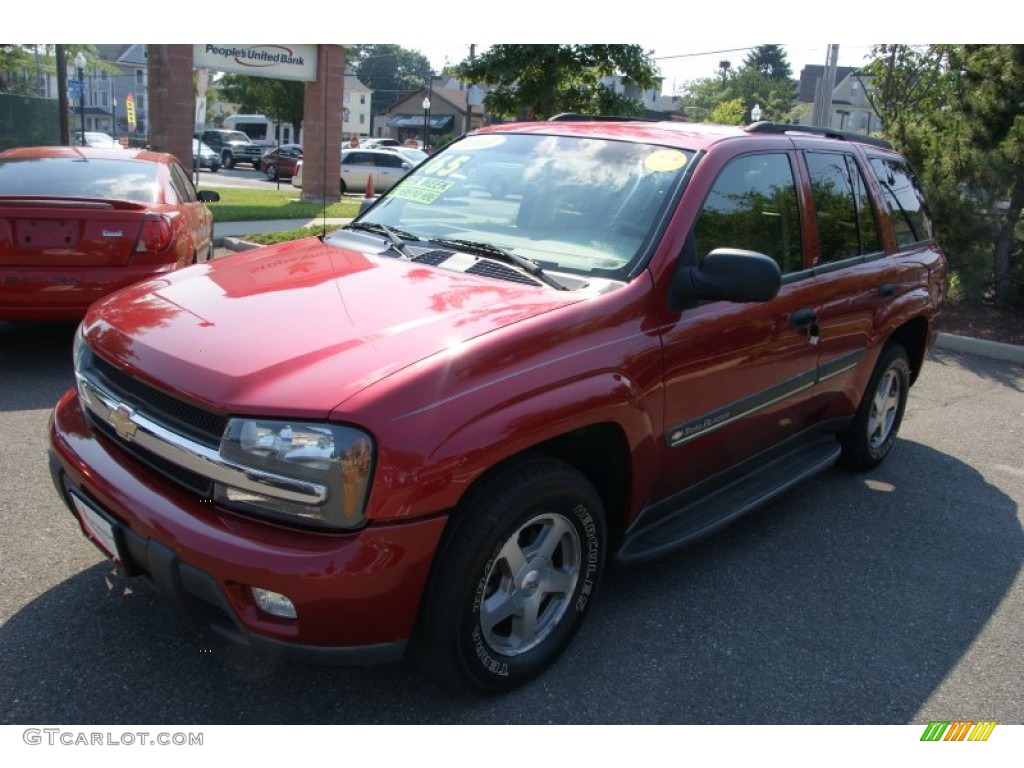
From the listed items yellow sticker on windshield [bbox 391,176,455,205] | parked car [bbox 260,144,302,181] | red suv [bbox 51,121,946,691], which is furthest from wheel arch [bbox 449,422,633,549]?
parked car [bbox 260,144,302,181]

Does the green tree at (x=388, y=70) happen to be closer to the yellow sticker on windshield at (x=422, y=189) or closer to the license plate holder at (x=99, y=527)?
the yellow sticker on windshield at (x=422, y=189)

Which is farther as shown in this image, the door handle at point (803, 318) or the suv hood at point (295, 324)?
the door handle at point (803, 318)

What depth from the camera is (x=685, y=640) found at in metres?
3.22

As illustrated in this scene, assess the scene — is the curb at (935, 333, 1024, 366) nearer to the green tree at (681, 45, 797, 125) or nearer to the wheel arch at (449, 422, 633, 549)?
the wheel arch at (449, 422, 633, 549)

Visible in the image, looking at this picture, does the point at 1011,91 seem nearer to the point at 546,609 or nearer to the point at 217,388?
the point at 546,609

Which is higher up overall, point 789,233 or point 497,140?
point 497,140

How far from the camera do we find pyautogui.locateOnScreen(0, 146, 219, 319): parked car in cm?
573

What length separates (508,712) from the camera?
2.73 metres

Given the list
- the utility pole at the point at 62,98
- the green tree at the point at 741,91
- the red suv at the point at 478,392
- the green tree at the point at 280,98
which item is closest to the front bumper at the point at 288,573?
the red suv at the point at 478,392

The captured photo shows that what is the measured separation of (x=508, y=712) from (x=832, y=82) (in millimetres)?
14218

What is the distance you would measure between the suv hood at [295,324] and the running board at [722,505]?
0.97 meters

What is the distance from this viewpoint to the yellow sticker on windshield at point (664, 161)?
344cm

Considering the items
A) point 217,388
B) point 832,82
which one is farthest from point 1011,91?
point 217,388
